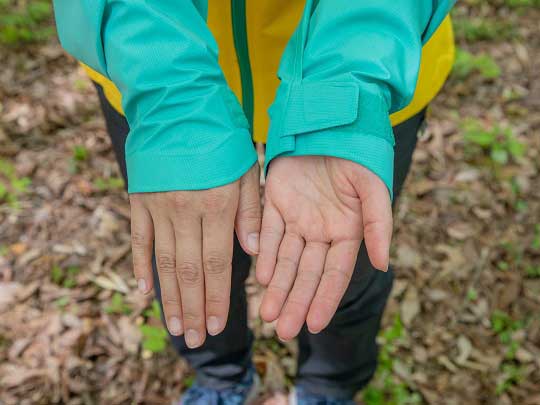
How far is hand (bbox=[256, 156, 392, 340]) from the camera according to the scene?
1154 millimetres

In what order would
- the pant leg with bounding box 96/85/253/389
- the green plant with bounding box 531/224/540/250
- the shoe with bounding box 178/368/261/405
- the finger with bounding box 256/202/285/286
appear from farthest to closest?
the green plant with bounding box 531/224/540/250, the shoe with bounding box 178/368/261/405, the pant leg with bounding box 96/85/253/389, the finger with bounding box 256/202/285/286

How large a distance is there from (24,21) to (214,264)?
303cm

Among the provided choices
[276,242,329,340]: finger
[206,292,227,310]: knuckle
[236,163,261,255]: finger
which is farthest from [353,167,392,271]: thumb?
[206,292,227,310]: knuckle

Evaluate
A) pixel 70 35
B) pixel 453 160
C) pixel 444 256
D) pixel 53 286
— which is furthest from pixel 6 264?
pixel 453 160

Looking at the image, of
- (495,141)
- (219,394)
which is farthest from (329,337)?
(495,141)

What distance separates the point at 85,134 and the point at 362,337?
1.93 meters

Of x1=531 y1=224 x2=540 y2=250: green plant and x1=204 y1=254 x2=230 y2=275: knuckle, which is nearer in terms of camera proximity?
x1=204 y1=254 x2=230 y2=275: knuckle

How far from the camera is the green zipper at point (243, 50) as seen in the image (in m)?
1.23

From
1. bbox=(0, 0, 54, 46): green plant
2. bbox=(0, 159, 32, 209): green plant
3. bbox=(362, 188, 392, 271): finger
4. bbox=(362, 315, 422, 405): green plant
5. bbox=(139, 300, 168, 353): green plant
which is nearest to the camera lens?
bbox=(362, 188, 392, 271): finger

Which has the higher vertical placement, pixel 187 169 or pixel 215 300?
pixel 187 169

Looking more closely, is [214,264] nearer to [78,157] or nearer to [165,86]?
[165,86]

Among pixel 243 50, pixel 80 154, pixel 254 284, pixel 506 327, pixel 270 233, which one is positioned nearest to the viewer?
pixel 270 233

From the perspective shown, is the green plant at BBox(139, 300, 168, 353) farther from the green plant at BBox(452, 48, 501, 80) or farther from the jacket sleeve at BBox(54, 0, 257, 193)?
the green plant at BBox(452, 48, 501, 80)

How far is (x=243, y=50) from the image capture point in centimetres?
130
